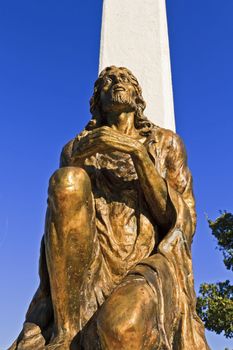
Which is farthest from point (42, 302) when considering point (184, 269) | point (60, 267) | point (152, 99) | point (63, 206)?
point (152, 99)

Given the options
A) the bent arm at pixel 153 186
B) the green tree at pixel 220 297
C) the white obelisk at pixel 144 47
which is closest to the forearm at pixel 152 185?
the bent arm at pixel 153 186

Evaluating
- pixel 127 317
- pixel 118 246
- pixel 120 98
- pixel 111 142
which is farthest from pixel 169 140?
pixel 127 317

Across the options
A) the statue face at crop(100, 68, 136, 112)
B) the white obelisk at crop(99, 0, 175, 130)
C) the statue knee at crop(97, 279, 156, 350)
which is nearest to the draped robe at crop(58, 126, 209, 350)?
the statue knee at crop(97, 279, 156, 350)

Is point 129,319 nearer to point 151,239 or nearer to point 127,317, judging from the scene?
point 127,317

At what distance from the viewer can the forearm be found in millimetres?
3248

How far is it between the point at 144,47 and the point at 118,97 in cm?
217

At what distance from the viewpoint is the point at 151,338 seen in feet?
8.60

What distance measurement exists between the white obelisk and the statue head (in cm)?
132

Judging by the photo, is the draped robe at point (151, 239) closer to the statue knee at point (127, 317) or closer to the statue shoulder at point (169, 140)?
the statue shoulder at point (169, 140)

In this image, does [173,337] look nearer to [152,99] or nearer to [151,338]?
[151,338]

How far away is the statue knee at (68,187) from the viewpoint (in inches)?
114

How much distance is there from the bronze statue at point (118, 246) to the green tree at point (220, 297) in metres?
9.37

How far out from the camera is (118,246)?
3.29 meters

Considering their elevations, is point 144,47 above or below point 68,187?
above
